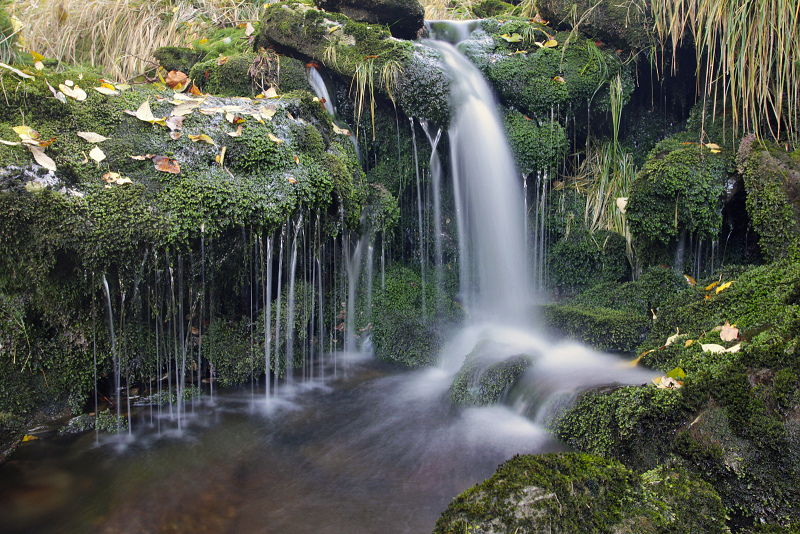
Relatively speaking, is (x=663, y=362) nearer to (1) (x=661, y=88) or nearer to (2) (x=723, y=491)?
(2) (x=723, y=491)

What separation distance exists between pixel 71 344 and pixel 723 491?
4.92 meters

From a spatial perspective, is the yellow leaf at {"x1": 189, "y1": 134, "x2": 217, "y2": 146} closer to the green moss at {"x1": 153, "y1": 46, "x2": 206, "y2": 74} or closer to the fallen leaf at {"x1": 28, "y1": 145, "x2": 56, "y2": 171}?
the fallen leaf at {"x1": 28, "y1": 145, "x2": 56, "y2": 171}

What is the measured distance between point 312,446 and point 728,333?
3.28 metres

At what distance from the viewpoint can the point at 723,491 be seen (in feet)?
9.01

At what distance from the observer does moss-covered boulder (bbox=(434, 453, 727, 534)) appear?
2262 millimetres

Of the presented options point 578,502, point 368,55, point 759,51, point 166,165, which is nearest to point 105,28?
point 368,55

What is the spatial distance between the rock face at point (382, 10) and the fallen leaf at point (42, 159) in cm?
416

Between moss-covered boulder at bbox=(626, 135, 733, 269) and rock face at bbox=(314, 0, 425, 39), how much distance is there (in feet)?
11.7

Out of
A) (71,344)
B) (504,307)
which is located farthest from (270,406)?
(504,307)

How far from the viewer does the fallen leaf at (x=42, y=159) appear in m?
3.93

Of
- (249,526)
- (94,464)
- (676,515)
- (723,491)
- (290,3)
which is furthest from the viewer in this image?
(290,3)

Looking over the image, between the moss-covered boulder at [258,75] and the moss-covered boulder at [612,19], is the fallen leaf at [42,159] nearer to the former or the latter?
the moss-covered boulder at [258,75]

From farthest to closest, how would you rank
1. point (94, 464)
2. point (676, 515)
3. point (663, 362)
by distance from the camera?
point (663, 362)
point (94, 464)
point (676, 515)

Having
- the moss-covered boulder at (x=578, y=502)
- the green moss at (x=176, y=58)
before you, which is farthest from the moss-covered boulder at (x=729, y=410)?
the green moss at (x=176, y=58)
